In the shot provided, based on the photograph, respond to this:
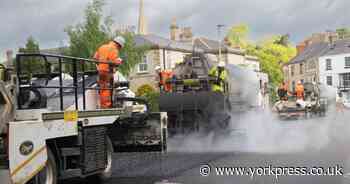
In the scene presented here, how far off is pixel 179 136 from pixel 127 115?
20.6 ft

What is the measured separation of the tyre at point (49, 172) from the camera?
265 inches

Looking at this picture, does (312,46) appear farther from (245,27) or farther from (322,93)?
(322,93)

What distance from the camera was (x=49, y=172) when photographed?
6.89m

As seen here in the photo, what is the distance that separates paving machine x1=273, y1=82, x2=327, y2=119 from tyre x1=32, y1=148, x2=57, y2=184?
1704 centimetres

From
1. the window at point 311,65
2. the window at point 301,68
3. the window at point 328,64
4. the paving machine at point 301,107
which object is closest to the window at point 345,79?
the window at point 328,64

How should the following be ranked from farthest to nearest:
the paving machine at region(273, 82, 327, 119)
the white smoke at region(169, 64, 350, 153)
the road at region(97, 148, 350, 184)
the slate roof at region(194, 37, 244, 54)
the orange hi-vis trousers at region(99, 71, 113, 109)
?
the slate roof at region(194, 37, 244, 54), the paving machine at region(273, 82, 327, 119), the white smoke at region(169, 64, 350, 153), the orange hi-vis trousers at region(99, 71, 113, 109), the road at region(97, 148, 350, 184)

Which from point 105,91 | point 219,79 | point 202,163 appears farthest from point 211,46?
point 105,91

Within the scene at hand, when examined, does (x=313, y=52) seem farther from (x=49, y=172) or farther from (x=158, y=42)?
(x=49, y=172)

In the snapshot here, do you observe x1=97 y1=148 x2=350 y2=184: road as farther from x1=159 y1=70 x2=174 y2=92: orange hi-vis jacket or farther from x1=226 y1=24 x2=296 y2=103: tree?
x1=226 y1=24 x2=296 y2=103: tree

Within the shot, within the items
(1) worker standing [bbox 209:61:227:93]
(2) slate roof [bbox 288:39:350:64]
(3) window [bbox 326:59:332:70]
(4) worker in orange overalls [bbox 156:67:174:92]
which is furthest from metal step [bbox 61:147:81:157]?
(3) window [bbox 326:59:332:70]

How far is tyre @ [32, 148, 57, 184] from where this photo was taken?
6.73 m

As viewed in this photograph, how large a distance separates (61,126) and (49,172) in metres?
0.60

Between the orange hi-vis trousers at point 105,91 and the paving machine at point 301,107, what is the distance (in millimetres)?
15081

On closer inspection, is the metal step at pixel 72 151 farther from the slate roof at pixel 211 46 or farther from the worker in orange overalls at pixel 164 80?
the slate roof at pixel 211 46
